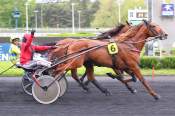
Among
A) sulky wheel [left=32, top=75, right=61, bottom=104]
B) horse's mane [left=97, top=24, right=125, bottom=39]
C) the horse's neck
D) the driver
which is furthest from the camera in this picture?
horse's mane [left=97, top=24, right=125, bottom=39]

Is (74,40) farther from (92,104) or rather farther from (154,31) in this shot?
(92,104)

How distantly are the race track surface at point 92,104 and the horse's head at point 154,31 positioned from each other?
4.59 ft

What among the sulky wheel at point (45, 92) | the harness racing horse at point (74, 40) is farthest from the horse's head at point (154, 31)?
the sulky wheel at point (45, 92)

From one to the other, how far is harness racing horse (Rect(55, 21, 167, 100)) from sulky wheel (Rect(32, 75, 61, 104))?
507 mm

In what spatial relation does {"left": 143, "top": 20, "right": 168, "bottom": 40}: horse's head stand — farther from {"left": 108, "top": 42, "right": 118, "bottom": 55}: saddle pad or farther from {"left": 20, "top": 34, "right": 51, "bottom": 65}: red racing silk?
{"left": 20, "top": 34, "right": 51, "bottom": 65}: red racing silk

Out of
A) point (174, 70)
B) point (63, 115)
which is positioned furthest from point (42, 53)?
point (174, 70)

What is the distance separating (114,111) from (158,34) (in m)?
2.65

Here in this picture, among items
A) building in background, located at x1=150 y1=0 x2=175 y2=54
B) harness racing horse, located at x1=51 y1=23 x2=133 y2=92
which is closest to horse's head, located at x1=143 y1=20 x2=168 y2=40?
harness racing horse, located at x1=51 y1=23 x2=133 y2=92

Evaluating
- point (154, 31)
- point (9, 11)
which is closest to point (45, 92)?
point (154, 31)

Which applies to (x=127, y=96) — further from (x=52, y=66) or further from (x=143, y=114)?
(x=143, y=114)

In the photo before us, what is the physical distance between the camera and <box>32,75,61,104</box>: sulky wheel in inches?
433

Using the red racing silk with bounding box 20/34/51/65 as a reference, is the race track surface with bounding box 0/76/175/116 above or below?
below

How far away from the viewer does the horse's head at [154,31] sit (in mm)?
11750

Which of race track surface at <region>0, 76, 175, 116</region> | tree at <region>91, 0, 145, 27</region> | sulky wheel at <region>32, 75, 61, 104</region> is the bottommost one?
race track surface at <region>0, 76, 175, 116</region>
